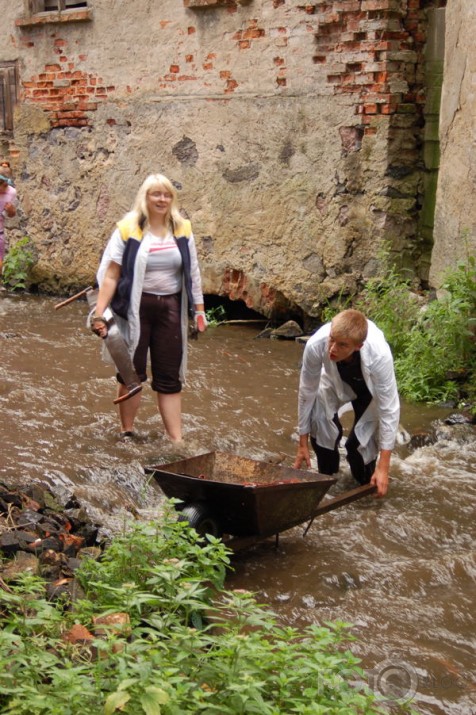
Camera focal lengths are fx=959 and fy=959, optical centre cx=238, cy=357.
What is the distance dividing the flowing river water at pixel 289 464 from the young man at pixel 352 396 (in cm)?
32

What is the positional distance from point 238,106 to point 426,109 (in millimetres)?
1947

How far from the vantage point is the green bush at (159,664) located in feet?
10.6

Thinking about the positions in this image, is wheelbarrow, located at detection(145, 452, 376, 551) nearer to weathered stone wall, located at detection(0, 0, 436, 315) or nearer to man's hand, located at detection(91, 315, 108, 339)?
man's hand, located at detection(91, 315, 108, 339)

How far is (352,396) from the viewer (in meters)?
6.05

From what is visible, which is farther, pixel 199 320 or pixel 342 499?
pixel 199 320

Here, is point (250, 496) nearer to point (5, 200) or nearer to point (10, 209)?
point (10, 209)

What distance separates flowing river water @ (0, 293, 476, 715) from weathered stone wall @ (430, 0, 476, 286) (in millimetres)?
1593

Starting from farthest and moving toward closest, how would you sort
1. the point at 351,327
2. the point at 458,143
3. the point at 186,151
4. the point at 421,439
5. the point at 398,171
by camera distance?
the point at 186,151 → the point at 398,171 → the point at 458,143 → the point at 421,439 → the point at 351,327

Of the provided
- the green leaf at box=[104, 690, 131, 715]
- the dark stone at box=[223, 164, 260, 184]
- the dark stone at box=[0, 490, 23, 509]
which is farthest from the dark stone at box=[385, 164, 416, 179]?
the green leaf at box=[104, 690, 131, 715]

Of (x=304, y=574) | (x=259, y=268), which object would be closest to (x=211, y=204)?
(x=259, y=268)

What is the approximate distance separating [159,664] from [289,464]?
3.49m

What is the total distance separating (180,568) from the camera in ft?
13.5

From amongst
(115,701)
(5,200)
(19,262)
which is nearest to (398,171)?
(5,200)

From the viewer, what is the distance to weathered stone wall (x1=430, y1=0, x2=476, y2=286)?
8109 millimetres
